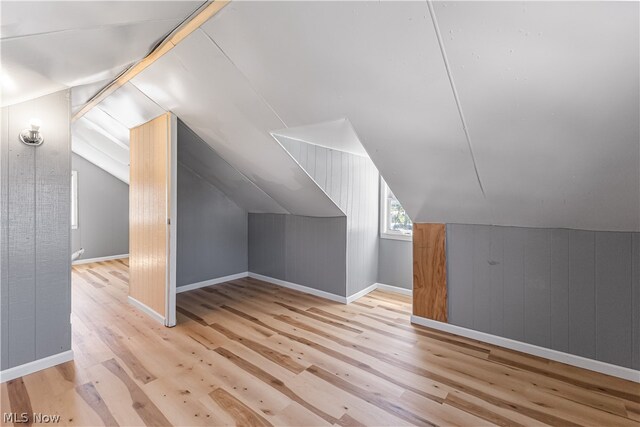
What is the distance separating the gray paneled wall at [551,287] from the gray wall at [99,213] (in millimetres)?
6185

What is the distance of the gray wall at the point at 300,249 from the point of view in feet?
12.4

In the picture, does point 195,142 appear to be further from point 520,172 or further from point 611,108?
point 611,108

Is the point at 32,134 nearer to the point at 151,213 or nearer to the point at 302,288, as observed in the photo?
the point at 151,213

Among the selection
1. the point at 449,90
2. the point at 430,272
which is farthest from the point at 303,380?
the point at 449,90

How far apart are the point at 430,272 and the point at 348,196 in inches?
49.4

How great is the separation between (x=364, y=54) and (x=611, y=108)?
3.89 ft

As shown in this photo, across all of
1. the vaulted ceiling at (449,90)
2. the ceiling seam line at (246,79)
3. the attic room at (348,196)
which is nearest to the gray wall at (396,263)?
the attic room at (348,196)

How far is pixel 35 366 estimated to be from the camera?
2180mm

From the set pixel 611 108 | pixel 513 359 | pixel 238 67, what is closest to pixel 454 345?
pixel 513 359

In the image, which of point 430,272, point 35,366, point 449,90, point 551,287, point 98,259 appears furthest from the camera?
point 98,259

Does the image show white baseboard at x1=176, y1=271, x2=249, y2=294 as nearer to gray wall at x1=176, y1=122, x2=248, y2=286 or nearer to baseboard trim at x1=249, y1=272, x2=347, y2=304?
gray wall at x1=176, y1=122, x2=248, y2=286

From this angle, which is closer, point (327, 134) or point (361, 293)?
point (327, 134)

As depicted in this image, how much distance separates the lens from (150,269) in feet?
10.6

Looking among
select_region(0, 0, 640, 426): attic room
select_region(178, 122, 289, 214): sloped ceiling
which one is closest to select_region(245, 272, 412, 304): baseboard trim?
select_region(0, 0, 640, 426): attic room
